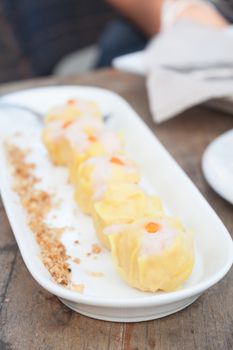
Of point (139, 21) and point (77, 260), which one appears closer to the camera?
point (77, 260)

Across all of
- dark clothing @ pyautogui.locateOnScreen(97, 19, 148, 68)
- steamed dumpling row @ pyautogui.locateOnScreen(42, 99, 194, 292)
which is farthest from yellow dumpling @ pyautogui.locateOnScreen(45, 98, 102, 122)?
dark clothing @ pyautogui.locateOnScreen(97, 19, 148, 68)

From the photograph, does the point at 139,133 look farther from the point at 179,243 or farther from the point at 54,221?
the point at 179,243

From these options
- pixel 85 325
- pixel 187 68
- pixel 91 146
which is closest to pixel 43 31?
pixel 187 68

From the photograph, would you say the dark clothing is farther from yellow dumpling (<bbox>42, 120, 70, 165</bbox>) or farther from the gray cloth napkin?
yellow dumpling (<bbox>42, 120, 70, 165</bbox>)

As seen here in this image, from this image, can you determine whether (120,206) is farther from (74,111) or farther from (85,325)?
(74,111)

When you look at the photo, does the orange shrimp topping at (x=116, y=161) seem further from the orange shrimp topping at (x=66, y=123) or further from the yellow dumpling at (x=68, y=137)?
the orange shrimp topping at (x=66, y=123)

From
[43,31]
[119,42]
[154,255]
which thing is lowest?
[43,31]
